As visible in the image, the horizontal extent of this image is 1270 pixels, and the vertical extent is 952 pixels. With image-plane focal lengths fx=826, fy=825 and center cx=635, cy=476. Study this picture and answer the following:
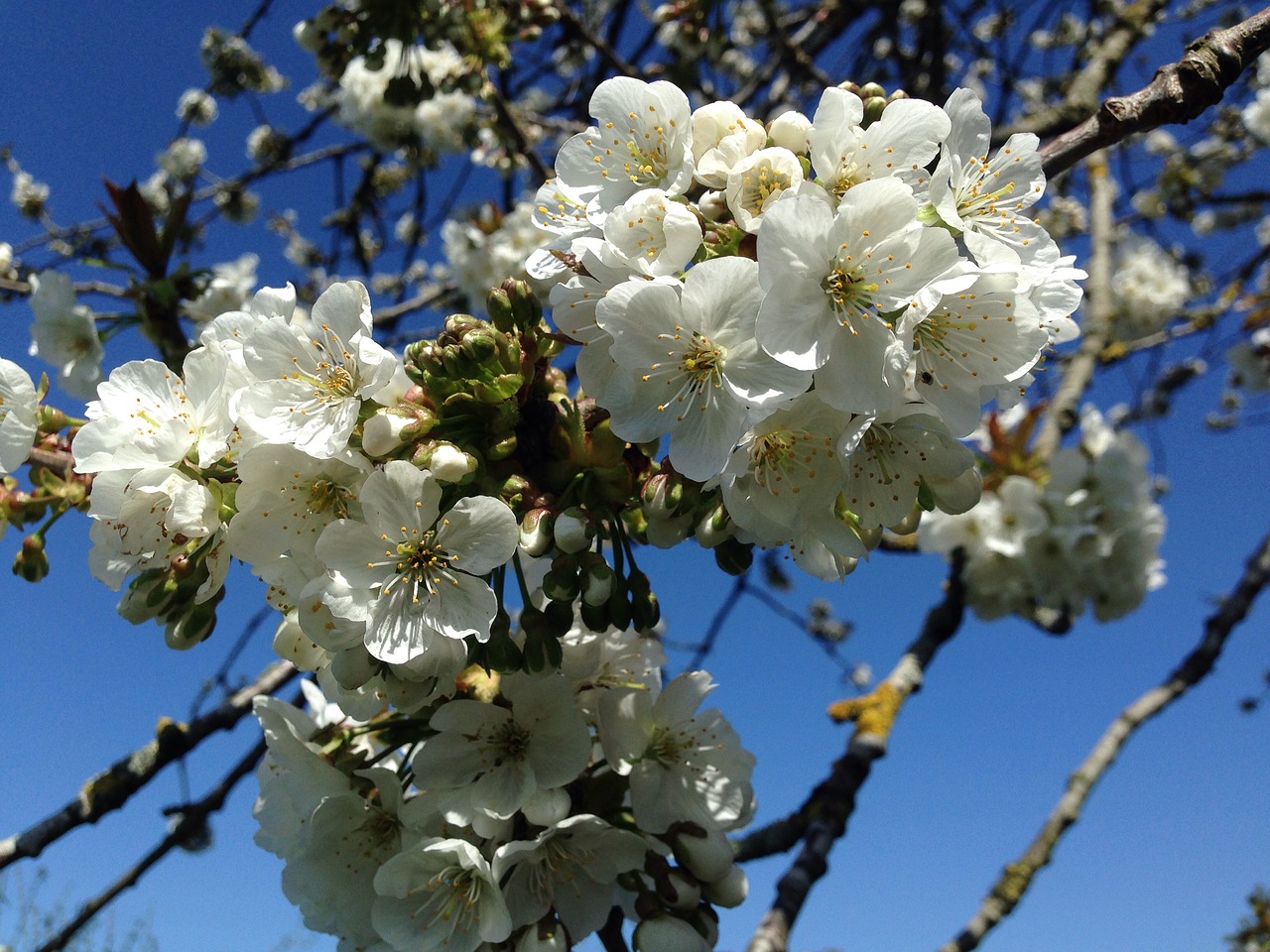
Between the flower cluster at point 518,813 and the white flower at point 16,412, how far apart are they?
702 millimetres

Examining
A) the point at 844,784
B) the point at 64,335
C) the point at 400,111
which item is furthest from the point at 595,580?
the point at 400,111

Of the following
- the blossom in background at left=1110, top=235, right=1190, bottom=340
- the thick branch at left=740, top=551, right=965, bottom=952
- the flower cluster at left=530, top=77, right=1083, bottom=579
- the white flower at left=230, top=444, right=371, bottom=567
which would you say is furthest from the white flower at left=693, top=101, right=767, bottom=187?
the blossom in background at left=1110, top=235, right=1190, bottom=340

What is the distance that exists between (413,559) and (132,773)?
5.95ft

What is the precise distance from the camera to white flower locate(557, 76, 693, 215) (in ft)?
5.07

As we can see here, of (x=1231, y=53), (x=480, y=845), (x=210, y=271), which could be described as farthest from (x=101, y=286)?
(x=1231, y=53)

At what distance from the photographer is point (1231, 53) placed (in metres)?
1.36

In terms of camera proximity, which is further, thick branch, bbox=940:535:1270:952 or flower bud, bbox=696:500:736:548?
thick branch, bbox=940:535:1270:952

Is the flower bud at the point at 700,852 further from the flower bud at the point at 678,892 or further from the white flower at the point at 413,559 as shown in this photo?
the white flower at the point at 413,559

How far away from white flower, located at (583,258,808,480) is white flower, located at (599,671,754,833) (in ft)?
2.00

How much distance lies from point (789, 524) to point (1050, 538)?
111 inches

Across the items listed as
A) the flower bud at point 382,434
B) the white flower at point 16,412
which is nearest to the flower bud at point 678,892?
the flower bud at point 382,434

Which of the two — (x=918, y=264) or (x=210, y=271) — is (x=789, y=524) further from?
(x=210, y=271)

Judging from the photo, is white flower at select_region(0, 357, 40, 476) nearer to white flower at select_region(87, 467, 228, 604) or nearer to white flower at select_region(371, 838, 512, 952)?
white flower at select_region(87, 467, 228, 604)

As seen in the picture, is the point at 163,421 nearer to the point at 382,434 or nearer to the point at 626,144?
the point at 382,434
